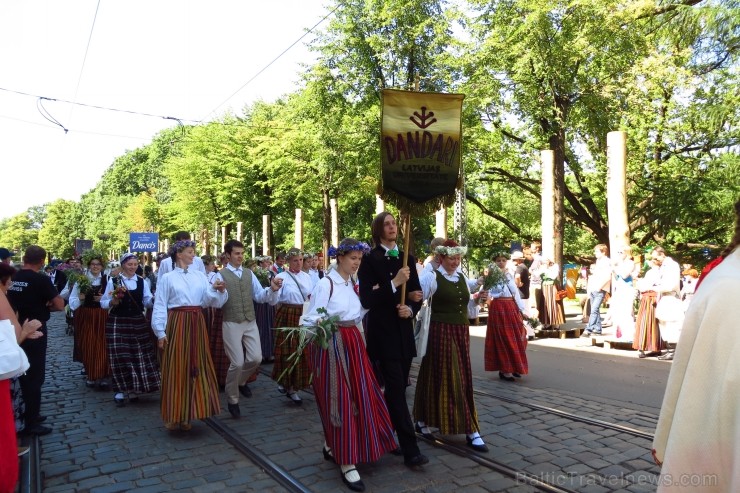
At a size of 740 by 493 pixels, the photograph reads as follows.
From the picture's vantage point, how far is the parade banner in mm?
5164

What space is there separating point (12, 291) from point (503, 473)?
551cm

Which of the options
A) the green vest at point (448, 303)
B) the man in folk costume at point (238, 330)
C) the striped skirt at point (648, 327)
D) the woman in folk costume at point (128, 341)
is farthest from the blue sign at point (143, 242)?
the green vest at point (448, 303)

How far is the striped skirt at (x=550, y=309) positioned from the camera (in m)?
13.6

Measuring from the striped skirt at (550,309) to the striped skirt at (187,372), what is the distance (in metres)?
9.60

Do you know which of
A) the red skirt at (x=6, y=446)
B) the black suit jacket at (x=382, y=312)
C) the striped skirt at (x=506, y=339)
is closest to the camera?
the red skirt at (x=6, y=446)

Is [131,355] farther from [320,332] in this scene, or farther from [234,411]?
[320,332]

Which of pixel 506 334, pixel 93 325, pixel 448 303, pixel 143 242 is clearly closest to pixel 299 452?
pixel 448 303

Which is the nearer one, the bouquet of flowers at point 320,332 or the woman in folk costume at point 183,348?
the bouquet of flowers at point 320,332

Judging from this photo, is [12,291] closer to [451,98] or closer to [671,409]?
[451,98]

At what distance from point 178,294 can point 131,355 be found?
6.18 feet

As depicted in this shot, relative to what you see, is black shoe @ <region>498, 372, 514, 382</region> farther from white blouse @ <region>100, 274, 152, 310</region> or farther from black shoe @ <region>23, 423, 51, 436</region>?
black shoe @ <region>23, 423, 51, 436</region>

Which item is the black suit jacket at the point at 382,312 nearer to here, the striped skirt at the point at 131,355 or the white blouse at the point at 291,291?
the white blouse at the point at 291,291

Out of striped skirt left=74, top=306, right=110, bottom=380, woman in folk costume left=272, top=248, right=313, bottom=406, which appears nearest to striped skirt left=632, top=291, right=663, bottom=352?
woman in folk costume left=272, top=248, right=313, bottom=406

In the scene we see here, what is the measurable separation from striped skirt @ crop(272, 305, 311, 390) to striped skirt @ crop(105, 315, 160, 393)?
1.60 m
